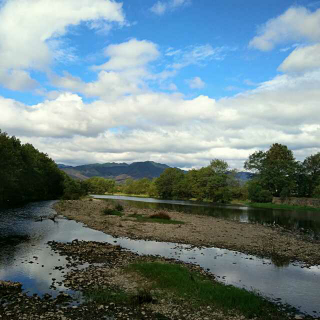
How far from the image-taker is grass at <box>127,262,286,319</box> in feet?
56.0

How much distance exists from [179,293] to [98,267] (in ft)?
28.6

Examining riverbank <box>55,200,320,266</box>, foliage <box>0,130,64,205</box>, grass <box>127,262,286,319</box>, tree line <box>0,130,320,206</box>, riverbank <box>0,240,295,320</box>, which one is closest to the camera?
riverbank <box>0,240,295,320</box>

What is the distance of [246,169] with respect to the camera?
153 meters

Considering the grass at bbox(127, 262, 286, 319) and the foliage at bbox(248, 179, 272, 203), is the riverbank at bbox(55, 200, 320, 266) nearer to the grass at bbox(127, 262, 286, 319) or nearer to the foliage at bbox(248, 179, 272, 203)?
the grass at bbox(127, 262, 286, 319)

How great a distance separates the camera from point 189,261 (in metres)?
28.7

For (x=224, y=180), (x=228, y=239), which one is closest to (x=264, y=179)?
(x=224, y=180)

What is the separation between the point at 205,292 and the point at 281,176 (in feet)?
425

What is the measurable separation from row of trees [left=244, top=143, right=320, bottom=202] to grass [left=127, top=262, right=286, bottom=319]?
121984 mm

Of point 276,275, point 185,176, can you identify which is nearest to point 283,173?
point 185,176

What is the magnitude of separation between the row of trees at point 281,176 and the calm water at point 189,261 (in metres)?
111

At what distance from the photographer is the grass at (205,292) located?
17.1 metres

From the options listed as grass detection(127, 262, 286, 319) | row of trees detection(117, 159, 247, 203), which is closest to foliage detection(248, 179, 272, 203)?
row of trees detection(117, 159, 247, 203)

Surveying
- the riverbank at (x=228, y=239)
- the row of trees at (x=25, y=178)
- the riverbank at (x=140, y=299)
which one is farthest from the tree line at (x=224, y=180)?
the riverbank at (x=140, y=299)

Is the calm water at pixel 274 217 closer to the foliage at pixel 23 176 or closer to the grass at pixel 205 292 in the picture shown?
the grass at pixel 205 292
